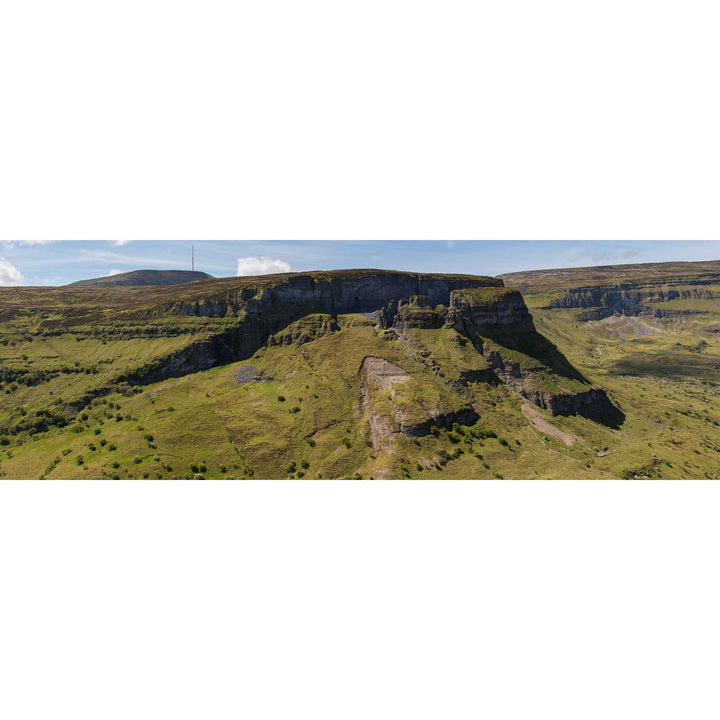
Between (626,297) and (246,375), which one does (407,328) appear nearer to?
(246,375)

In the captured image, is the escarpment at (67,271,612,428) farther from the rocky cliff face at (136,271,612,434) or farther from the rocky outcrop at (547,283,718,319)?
the rocky outcrop at (547,283,718,319)

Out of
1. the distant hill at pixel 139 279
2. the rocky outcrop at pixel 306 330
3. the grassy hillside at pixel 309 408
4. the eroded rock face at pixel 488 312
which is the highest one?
the distant hill at pixel 139 279

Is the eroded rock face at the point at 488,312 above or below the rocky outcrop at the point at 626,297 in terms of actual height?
below

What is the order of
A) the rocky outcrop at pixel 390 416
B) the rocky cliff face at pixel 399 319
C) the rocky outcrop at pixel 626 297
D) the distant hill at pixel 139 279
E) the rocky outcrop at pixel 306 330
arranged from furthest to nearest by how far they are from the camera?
1. the rocky outcrop at pixel 626 297
2. the distant hill at pixel 139 279
3. the rocky outcrop at pixel 306 330
4. the rocky cliff face at pixel 399 319
5. the rocky outcrop at pixel 390 416

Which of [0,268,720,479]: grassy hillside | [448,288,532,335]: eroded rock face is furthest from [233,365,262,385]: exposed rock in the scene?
[448,288,532,335]: eroded rock face

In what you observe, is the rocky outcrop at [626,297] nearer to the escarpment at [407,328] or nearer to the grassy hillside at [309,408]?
the grassy hillside at [309,408]

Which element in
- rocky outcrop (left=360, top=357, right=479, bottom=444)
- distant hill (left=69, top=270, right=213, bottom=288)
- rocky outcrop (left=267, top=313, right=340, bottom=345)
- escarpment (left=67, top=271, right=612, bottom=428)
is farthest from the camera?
distant hill (left=69, top=270, right=213, bottom=288)

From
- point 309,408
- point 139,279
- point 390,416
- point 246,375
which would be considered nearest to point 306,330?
point 246,375

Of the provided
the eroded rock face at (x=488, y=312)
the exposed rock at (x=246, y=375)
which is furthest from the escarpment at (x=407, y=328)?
the exposed rock at (x=246, y=375)

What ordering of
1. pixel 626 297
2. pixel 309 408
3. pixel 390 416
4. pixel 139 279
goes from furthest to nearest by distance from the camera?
pixel 626 297, pixel 139 279, pixel 309 408, pixel 390 416

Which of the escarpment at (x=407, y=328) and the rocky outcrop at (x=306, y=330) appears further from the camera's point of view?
the rocky outcrop at (x=306, y=330)

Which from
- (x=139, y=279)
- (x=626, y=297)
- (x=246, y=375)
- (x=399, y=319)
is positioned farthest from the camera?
(x=626, y=297)

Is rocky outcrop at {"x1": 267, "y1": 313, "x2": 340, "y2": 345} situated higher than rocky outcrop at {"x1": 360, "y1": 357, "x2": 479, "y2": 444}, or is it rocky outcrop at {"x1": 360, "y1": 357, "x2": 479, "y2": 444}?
rocky outcrop at {"x1": 267, "y1": 313, "x2": 340, "y2": 345}
